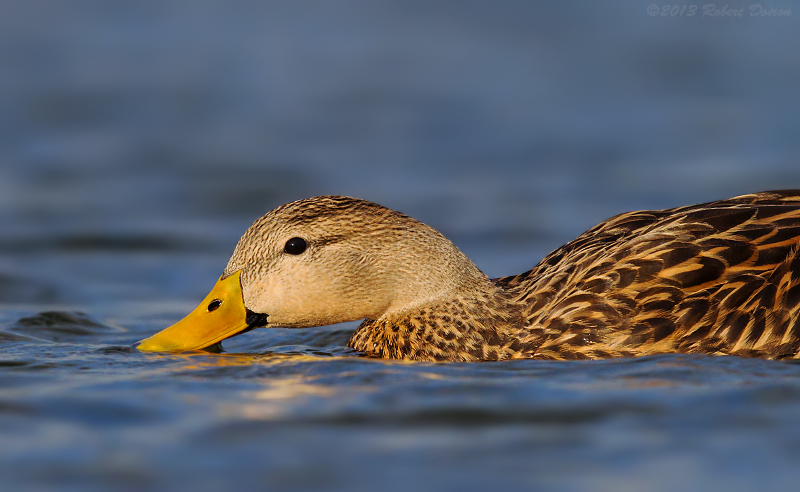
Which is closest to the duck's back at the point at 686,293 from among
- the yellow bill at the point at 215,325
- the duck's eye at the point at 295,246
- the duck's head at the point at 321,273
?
the duck's head at the point at 321,273

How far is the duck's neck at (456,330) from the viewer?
6719 mm

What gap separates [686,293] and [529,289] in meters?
1.08

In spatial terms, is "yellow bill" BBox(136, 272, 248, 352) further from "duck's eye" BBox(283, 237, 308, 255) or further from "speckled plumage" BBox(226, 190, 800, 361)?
"duck's eye" BBox(283, 237, 308, 255)

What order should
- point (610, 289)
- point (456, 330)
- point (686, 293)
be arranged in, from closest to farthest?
point (686, 293) → point (610, 289) → point (456, 330)

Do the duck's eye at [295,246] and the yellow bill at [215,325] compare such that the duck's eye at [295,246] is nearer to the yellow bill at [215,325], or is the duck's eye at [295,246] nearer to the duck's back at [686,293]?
the yellow bill at [215,325]

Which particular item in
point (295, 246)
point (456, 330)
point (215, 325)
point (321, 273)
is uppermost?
point (295, 246)

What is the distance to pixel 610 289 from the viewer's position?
6.52 metres

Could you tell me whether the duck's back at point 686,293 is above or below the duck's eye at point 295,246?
below

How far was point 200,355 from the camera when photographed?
681 cm

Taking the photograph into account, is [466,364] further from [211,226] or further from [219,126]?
[219,126]

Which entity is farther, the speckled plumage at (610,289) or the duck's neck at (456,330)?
the duck's neck at (456,330)

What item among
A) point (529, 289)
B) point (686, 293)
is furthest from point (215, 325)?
point (686, 293)

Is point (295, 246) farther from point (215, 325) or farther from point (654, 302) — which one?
point (654, 302)

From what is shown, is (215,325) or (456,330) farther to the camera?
(215,325)
